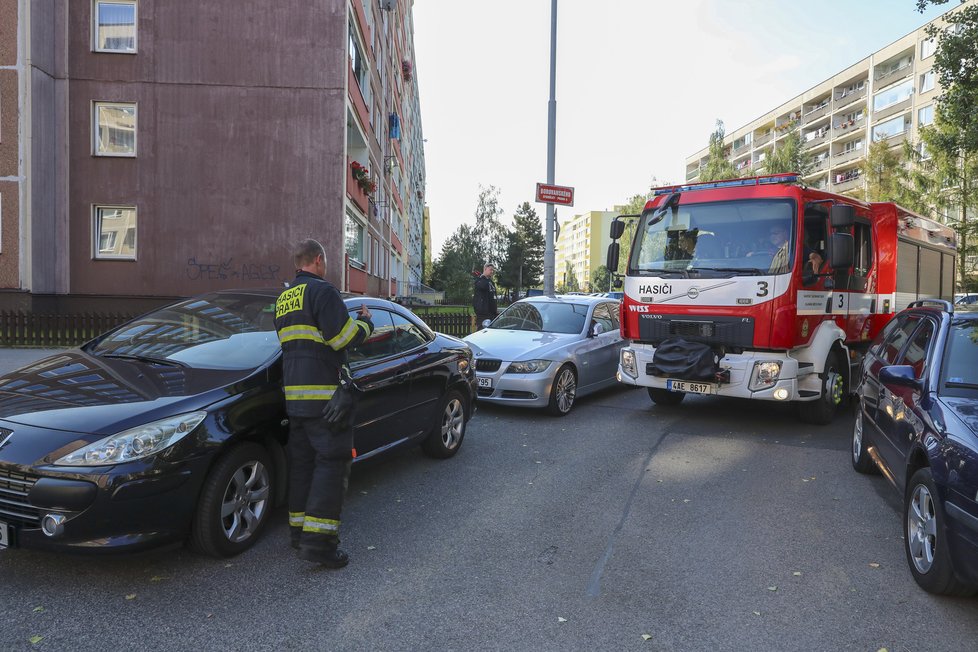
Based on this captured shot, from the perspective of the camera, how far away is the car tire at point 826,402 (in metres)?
8.20

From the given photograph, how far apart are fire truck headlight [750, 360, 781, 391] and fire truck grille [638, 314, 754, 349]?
0.27 meters

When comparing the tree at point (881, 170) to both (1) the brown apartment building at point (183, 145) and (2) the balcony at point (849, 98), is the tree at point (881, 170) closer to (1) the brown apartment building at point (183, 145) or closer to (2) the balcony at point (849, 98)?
(1) the brown apartment building at point (183, 145)

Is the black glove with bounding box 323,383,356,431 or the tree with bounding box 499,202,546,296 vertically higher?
the tree with bounding box 499,202,546,296

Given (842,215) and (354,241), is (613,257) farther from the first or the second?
(354,241)

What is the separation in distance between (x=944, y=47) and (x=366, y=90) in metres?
19.0

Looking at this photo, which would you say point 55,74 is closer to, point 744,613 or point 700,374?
point 700,374

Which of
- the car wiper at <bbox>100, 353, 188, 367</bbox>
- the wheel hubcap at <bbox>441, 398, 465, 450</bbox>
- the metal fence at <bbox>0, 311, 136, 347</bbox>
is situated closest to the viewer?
the car wiper at <bbox>100, 353, 188, 367</bbox>

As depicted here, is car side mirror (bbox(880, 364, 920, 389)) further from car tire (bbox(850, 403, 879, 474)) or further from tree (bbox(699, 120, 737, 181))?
tree (bbox(699, 120, 737, 181))

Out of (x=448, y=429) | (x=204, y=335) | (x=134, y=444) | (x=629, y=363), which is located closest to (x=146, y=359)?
(x=204, y=335)

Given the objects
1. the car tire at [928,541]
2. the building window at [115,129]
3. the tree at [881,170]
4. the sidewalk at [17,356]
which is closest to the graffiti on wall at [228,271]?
the building window at [115,129]

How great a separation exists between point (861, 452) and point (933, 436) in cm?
243

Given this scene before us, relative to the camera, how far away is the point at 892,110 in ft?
181

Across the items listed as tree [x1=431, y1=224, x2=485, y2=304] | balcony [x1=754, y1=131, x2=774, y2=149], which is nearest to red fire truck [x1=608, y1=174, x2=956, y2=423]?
tree [x1=431, y1=224, x2=485, y2=304]

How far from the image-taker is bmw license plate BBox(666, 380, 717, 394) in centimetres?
778
